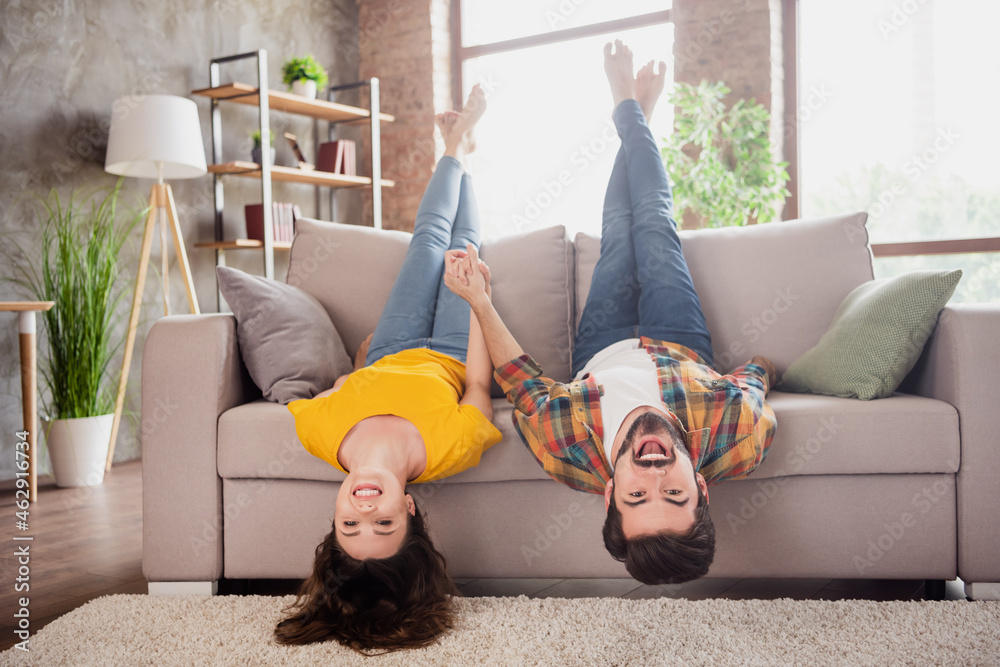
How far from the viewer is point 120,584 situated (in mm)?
Answer: 2037

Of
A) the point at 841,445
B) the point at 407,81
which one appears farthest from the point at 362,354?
the point at 407,81

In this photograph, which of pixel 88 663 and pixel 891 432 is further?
pixel 891 432

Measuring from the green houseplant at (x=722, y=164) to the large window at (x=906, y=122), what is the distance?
0.44 metres

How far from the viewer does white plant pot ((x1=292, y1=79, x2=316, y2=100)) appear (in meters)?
4.57

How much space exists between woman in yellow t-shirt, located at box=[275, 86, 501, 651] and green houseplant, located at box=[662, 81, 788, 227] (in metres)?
2.27

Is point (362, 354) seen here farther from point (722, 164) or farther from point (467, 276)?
point (722, 164)

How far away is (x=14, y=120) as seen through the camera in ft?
11.2

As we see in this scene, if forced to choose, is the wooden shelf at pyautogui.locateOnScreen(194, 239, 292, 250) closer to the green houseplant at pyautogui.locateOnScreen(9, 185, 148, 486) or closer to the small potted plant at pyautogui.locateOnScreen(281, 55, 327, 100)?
the green houseplant at pyautogui.locateOnScreen(9, 185, 148, 486)

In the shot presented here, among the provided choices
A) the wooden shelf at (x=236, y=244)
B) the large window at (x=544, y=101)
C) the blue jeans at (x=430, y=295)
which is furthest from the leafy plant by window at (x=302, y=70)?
→ the blue jeans at (x=430, y=295)

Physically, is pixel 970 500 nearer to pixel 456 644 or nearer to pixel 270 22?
pixel 456 644

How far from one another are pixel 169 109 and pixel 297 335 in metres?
1.93

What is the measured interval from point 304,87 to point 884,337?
3698 millimetres

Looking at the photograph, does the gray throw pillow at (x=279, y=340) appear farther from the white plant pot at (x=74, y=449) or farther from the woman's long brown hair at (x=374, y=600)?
the white plant pot at (x=74, y=449)

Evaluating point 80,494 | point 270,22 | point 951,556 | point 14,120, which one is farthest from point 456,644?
point 270,22
